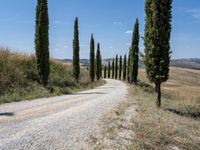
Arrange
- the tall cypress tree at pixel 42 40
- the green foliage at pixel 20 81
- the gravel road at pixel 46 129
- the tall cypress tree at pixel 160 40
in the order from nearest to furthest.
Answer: the gravel road at pixel 46 129 < the tall cypress tree at pixel 160 40 < the green foliage at pixel 20 81 < the tall cypress tree at pixel 42 40

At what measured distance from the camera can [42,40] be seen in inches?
1074

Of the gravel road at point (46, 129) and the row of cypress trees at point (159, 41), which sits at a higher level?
the row of cypress trees at point (159, 41)

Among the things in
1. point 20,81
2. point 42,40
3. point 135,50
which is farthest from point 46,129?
point 135,50

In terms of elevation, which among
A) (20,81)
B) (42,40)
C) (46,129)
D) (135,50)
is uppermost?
(42,40)

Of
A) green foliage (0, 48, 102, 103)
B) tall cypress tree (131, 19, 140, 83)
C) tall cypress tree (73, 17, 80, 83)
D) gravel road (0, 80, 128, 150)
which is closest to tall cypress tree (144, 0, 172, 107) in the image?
gravel road (0, 80, 128, 150)

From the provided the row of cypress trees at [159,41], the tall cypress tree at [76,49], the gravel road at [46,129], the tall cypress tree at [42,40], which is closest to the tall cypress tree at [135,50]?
the tall cypress tree at [76,49]

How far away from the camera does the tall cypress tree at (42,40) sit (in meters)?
26.9

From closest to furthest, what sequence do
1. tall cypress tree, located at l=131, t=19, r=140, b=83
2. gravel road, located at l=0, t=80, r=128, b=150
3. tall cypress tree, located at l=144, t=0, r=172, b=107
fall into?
1. gravel road, located at l=0, t=80, r=128, b=150
2. tall cypress tree, located at l=144, t=0, r=172, b=107
3. tall cypress tree, located at l=131, t=19, r=140, b=83

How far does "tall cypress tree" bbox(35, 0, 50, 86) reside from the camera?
2692cm

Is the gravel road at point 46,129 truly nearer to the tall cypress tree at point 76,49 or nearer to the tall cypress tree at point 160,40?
the tall cypress tree at point 160,40

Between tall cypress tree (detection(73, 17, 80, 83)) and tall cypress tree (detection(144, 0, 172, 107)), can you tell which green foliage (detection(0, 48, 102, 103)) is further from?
tall cypress tree (detection(73, 17, 80, 83))

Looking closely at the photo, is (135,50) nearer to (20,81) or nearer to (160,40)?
(20,81)

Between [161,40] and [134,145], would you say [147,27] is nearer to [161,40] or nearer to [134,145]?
[161,40]

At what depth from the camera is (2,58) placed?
83.7 feet
